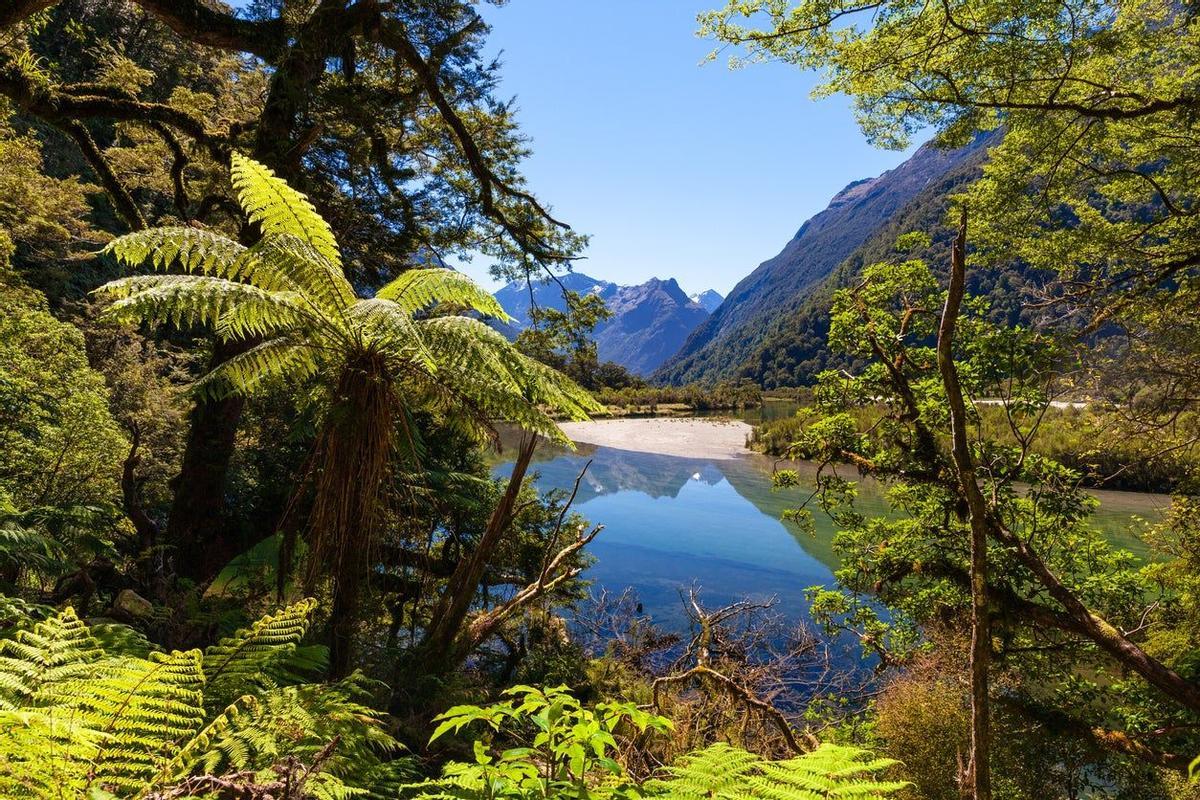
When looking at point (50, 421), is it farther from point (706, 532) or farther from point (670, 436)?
point (670, 436)

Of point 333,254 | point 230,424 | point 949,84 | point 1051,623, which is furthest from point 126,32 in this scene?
point 1051,623

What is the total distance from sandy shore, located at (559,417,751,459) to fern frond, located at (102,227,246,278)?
23783 millimetres

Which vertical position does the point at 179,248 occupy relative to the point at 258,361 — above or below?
above

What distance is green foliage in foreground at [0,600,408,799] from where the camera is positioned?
967 millimetres

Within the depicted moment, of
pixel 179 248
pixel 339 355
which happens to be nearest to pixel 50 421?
pixel 179 248

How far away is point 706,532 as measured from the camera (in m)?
15.3

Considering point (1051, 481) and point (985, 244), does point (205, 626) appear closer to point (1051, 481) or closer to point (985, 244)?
point (1051, 481)

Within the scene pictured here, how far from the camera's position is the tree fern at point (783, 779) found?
1.03 m

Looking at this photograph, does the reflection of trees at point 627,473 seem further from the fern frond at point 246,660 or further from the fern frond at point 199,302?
the fern frond at point 246,660

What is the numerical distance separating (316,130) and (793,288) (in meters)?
172

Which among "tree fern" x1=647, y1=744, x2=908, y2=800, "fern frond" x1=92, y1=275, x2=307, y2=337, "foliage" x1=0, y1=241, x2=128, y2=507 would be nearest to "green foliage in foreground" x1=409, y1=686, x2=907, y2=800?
"tree fern" x1=647, y1=744, x2=908, y2=800

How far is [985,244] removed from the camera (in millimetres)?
5988

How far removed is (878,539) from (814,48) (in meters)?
5.08

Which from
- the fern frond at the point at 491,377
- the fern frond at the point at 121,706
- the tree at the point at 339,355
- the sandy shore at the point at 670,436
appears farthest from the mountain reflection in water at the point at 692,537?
the fern frond at the point at 121,706
